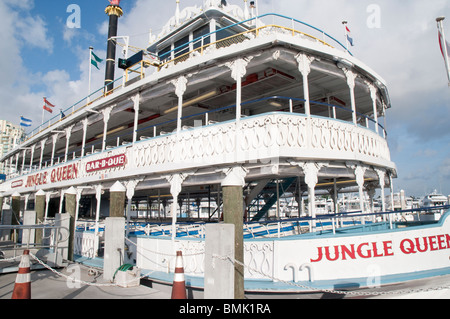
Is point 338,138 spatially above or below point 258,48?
below

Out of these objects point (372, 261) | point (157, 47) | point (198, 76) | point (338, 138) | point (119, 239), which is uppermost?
point (157, 47)

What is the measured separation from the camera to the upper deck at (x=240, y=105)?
8719 millimetres

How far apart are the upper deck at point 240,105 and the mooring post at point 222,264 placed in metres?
4.01

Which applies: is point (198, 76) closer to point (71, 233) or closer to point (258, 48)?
point (258, 48)

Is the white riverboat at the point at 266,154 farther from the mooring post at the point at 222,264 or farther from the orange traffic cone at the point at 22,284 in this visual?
the orange traffic cone at the point at 22,284

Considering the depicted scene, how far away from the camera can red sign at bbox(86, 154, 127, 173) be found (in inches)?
503

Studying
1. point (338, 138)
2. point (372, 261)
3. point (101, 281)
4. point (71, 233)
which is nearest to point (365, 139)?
point (338, 138)

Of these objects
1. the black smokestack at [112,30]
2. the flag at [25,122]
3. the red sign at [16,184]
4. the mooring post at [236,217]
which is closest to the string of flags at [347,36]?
the mooring post at [236,217]

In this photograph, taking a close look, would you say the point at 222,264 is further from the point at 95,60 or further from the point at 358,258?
the point at 95,60

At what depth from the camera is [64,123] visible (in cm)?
1798

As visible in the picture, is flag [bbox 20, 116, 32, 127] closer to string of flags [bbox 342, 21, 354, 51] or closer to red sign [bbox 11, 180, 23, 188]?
red sign [bbox 11, 180, 23, 188]

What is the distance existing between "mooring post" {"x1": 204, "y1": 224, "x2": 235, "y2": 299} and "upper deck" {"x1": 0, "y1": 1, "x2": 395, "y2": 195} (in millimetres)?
4011

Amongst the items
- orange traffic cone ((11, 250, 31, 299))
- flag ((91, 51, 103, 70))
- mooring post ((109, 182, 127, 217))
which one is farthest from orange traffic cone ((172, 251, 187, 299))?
flag ((91, 51, 103, 70))
